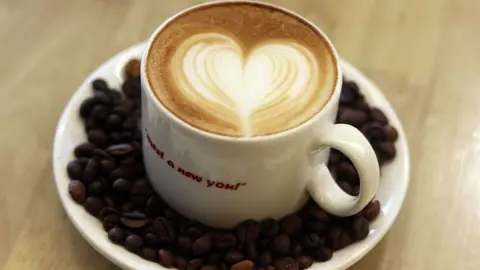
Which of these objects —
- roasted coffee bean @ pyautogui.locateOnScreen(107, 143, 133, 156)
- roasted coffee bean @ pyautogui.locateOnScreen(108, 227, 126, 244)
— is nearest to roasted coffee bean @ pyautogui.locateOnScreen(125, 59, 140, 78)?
roasted coffee bean @ pyautogui.locateOnScreen(107, 143, 133, 156)

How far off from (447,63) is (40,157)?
53cm

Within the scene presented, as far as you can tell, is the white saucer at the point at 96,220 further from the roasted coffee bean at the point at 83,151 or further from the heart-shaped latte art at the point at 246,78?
the heart-shaped latte art at the point at 246,78

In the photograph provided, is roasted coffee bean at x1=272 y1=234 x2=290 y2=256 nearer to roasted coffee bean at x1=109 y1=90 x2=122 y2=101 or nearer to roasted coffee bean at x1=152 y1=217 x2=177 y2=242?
roasted coffee bean at x1=152 y1=217 x2=177 y2=242

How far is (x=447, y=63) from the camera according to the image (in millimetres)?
941

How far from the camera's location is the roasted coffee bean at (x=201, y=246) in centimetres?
66

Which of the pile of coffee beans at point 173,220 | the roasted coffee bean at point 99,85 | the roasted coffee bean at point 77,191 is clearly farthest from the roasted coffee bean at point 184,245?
the roasted coffee bean at point 99,85

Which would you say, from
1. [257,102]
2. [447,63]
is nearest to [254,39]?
[257,102]

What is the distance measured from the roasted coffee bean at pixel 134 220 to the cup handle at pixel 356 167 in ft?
0.53

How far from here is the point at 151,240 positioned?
0.66 metres

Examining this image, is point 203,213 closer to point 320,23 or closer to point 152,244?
point 152,244

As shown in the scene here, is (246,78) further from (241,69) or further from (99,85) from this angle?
(99,85)

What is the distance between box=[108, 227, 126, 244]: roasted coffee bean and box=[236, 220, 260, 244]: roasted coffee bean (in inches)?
4.2

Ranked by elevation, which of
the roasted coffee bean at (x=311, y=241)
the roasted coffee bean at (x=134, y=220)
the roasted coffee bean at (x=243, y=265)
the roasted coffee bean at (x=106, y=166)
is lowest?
the roasted coffee bean at (x=311, y=241)

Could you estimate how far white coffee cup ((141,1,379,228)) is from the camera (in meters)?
0.62
